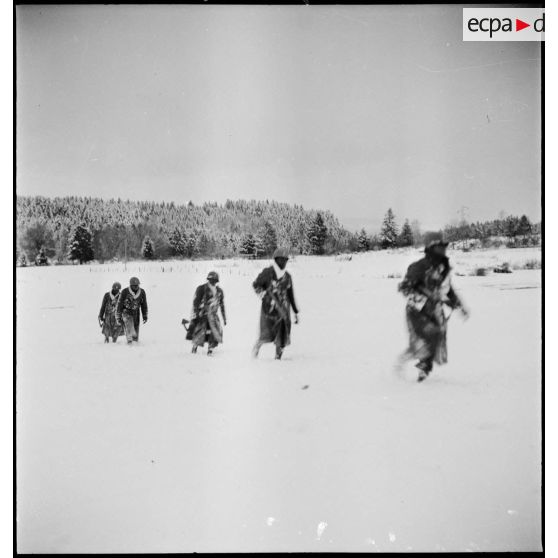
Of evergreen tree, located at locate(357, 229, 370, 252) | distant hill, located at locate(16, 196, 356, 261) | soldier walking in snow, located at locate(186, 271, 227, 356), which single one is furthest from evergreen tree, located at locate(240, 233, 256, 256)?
evergreen tree, located at locate(357, 229, 370, 252)

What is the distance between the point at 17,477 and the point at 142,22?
356cm

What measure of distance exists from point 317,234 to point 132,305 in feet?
4.95

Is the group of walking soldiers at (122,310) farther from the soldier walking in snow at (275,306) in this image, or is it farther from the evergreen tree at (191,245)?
the soldier walking in snow at (275,306)

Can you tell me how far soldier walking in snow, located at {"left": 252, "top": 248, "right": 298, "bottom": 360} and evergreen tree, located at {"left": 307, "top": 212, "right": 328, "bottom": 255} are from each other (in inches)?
8.5

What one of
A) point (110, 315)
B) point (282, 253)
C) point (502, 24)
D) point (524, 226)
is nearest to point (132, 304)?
point (110, 315)

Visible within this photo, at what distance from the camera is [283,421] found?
3330mm

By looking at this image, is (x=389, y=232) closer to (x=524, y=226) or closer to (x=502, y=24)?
(x=524, y=226)

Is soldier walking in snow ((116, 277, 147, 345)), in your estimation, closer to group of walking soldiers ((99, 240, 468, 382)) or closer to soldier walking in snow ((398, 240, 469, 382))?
group of walking soldiers ((99, 240, 468, 382))

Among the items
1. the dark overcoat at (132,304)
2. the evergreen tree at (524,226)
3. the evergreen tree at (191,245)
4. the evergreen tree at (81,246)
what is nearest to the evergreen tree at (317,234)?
the evergreen tree at (191,245)

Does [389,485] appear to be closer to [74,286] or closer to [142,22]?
[74,286]

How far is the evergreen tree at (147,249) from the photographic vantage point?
11.4ft

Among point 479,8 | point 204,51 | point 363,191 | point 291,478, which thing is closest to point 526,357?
point 363,191

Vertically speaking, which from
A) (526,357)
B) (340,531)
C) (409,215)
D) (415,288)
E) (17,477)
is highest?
(409,215)

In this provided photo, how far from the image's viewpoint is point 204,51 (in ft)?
11.2
